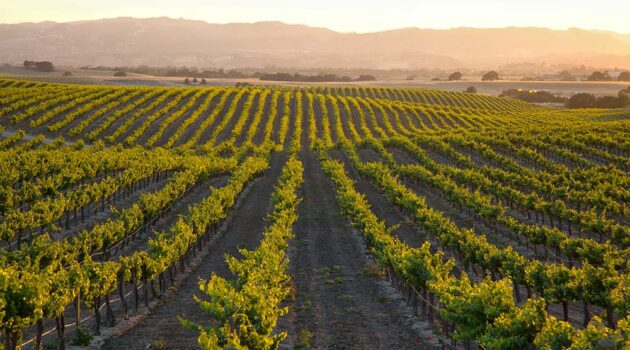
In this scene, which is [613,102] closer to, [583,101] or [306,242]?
[583,101]

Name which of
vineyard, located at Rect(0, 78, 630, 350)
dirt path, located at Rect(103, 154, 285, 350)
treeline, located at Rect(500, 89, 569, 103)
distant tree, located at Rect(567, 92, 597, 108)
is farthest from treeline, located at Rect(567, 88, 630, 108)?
dirt path, located at Rect(103, 154, 285, 350)

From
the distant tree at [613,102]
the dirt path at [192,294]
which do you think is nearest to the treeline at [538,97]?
the distant tree at [613,102]

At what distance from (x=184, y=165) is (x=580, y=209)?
38.0 metres

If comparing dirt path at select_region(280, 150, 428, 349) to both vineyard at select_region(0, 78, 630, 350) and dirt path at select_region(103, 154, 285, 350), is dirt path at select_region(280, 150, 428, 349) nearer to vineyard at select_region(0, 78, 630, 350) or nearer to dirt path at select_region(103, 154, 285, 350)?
vineyard at select_region(0, 78, 630, 350)

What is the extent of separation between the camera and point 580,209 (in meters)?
46.7

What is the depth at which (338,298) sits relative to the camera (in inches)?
1120

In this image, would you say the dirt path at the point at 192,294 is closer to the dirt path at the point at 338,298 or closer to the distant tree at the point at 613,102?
the dirt path at the point at 338,298

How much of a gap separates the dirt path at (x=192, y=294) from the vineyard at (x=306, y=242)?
0.13m

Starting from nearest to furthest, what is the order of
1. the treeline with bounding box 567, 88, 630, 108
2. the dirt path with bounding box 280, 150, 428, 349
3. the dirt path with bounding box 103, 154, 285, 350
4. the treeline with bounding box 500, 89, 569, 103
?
the dirt path with bounding box 103, 154, 285, 350 < the dirt path with bounding box 280, 150, 428, 349 < the treeline with bounding box 567, 88, 630, 108 < the treeline with bounding box 500, 89, 569, 103

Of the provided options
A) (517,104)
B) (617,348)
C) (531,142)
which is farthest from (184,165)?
(517,104)

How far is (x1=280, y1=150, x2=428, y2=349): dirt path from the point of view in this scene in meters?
23.6

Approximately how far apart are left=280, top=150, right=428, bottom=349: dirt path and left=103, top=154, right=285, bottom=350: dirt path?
364cm

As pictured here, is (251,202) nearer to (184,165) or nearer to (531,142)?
(184,165)

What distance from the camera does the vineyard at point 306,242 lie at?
19.8 m
